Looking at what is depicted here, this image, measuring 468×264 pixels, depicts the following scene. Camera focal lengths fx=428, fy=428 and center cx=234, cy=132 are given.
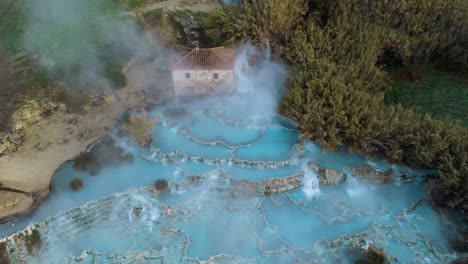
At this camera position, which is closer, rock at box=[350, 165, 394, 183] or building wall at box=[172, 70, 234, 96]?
rock at box=[350, 165, 394, 183]

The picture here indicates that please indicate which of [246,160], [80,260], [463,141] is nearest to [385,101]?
[463,141]

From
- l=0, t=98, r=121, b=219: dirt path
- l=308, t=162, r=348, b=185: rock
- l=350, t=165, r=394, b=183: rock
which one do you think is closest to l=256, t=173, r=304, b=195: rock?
l=308, t=162, r=348, b=185: rock

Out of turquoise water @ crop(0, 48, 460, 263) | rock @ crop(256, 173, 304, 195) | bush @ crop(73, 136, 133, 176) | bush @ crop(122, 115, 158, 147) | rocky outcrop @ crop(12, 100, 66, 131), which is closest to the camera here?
turquoise water @ crop(0, 48, 460, 263)

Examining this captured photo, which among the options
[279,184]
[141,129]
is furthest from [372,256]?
[141,129]

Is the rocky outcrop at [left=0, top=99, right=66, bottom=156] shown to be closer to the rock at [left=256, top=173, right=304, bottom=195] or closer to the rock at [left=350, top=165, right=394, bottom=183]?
the rock at [left=256, top=173, right=304, bottom=195]

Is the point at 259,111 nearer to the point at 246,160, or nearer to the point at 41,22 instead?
the point at 246,160
